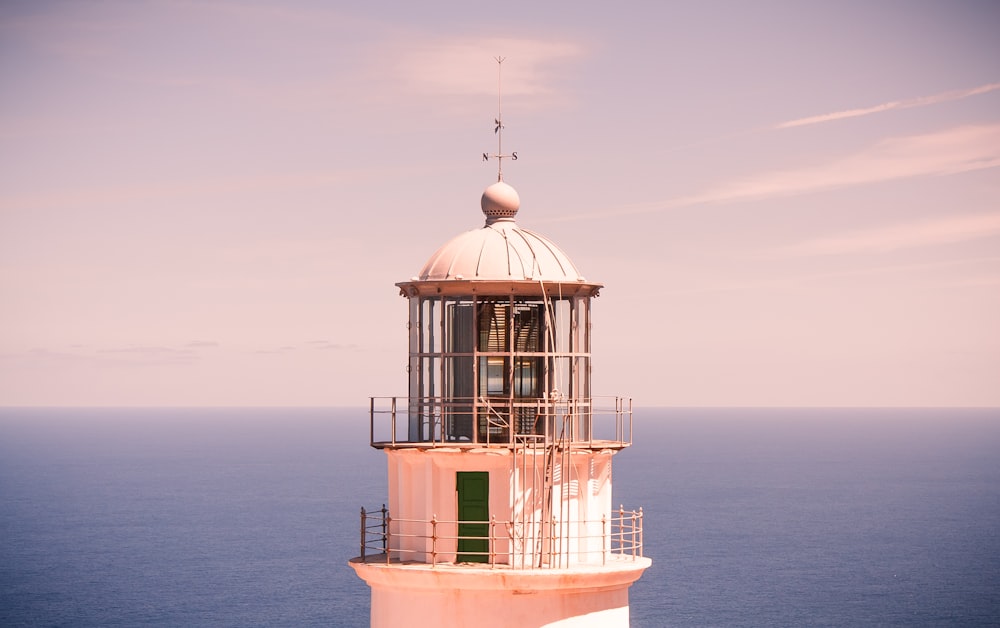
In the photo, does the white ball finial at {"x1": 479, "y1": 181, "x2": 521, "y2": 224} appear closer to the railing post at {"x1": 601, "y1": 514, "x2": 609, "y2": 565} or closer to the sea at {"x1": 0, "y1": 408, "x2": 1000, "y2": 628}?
the railing post at {"x1": 601, "y1": 514, "x2": 609, "y2": 565}

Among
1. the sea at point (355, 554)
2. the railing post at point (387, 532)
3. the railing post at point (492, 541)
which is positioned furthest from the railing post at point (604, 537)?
the sea at point (355, 554)

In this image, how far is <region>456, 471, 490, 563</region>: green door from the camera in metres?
19.9

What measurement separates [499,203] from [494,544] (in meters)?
4.84

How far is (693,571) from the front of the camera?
420ft

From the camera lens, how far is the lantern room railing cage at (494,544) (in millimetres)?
19766

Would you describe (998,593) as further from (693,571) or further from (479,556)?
(479,556)

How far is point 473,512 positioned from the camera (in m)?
19.9

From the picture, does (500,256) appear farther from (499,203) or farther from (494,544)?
(494,544)

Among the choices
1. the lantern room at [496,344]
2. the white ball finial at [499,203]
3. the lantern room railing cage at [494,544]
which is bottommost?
the lantern room railing cage at [494,544]

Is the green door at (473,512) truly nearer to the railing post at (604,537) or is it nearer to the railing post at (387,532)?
the railing post at (387,532)

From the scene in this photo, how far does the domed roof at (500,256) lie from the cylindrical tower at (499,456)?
0.07ft

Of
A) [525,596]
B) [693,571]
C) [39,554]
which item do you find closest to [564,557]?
[525,596]

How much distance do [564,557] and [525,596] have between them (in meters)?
1.01

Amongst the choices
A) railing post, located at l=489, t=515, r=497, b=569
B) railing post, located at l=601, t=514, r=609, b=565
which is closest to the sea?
railing post, located at l=601, t=514, r=609, b=565
